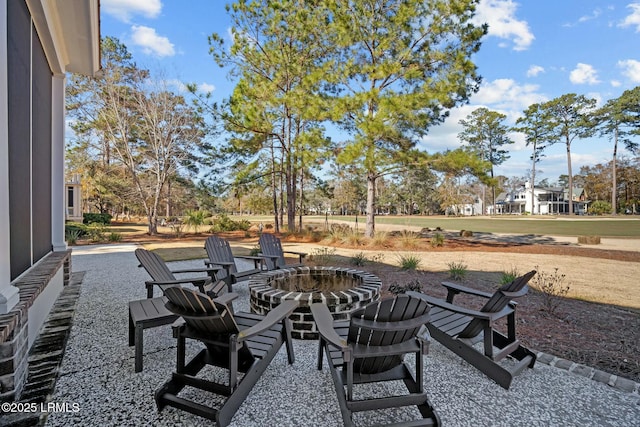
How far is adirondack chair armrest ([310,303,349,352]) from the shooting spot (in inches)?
70.8

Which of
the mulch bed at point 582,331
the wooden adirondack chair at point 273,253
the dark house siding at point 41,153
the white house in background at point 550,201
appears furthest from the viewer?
the white house in background at point 550,201

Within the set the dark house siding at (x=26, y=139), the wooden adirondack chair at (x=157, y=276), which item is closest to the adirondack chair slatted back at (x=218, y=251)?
the wooden adirondack chair at (x=157, y=276)

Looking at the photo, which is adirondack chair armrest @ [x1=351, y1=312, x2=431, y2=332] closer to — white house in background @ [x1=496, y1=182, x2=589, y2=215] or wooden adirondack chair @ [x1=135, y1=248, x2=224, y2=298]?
wooden adirondack chair @ [x1=135, y1=248, x2=224, y2=298]

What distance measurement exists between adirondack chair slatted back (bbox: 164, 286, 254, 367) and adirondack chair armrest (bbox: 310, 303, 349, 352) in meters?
0.51

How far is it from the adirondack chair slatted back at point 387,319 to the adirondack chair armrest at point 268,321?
0.58 metres

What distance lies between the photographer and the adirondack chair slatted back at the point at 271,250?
5.01 m

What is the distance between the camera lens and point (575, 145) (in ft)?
101

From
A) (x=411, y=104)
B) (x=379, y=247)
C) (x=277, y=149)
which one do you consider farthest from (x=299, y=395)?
(x=277, y=149)

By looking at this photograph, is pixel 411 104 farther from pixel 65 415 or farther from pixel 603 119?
pixel 603 119

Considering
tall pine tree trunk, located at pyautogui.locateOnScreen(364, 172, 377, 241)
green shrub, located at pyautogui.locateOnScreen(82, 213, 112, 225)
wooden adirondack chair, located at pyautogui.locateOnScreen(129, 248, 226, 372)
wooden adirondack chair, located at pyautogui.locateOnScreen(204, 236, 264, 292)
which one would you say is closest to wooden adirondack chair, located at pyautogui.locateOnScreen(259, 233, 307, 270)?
wooden adirondack chair, located at pyautogui.locateOnScreen(204, 236, 264, 292)

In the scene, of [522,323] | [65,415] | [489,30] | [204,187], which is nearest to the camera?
[65,415]

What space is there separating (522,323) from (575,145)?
36149 mm

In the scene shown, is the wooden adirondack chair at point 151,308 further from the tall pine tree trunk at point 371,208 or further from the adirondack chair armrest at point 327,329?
the tall pine tree trunk at point 371,208

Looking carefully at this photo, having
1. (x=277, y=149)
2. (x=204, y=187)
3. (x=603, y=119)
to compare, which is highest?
(x=603, y=119)
